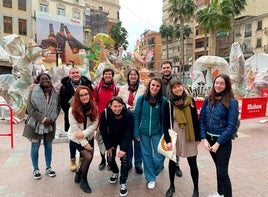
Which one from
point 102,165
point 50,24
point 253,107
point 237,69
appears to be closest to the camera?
point 102,165

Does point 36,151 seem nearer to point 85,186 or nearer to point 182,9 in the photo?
point 85,186

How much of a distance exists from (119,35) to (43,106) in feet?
155

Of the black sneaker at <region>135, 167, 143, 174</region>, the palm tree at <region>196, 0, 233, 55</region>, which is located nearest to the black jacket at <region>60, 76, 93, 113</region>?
the black sneaker at <region>135, 167, 143, 174</region>

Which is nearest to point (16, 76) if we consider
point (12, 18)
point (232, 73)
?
point (232, 73)

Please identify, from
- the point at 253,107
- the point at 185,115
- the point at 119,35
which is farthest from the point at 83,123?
the point at 119,35

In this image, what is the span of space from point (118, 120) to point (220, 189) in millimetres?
1614

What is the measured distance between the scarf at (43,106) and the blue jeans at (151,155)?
58.3 inches

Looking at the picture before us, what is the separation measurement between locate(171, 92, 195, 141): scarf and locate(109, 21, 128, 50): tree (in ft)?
153

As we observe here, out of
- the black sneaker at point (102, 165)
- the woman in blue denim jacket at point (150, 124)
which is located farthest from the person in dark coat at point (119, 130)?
the black sneaker at point (102, 165)

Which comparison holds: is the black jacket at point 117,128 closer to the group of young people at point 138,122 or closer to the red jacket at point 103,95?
the group of young people at point 138,122

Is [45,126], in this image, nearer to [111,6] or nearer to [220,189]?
[220,189]

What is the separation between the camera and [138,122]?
3637 mm

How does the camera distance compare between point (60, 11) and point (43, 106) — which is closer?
point (43, 106)

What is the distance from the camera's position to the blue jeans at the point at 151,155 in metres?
3.65
